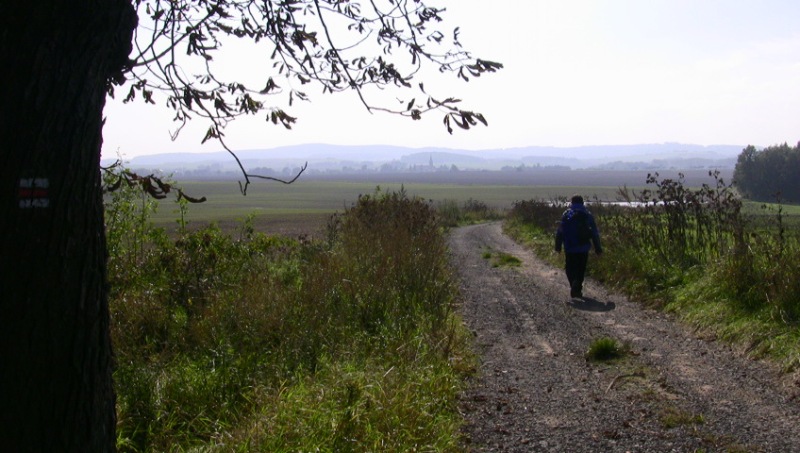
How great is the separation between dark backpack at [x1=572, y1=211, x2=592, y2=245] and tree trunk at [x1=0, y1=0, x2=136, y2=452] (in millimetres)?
9897

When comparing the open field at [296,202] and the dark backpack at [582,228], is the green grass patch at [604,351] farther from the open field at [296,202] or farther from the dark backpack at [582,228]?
the open field at [296,202]

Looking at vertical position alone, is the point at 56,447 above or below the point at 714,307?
above

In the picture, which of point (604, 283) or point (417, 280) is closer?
point (417, 280)

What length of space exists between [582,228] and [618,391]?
19.2 feet

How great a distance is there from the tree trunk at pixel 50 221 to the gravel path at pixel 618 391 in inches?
123

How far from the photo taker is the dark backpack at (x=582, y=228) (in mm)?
11656

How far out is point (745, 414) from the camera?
5.46m

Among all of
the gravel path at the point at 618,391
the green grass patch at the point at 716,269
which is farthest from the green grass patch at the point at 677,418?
the green grass patch at the point at 716,269

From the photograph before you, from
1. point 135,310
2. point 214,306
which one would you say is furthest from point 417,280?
point 135,310

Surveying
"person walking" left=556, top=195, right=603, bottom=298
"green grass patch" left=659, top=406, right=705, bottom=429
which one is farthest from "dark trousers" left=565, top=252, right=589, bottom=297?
"green grass patch" left=659, top=406, right=705, bottom=429

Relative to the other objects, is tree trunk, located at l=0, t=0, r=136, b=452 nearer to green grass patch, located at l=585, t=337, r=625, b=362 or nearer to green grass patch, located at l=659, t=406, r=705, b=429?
green grass patch, located at l=659, t=406, r=705, b=429

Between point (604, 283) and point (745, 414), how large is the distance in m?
7.41

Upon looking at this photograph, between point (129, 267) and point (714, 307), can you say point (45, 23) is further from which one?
point (714, 307)

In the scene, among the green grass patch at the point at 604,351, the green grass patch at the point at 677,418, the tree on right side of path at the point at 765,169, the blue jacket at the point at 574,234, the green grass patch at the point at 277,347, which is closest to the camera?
the green grass patch at the point at 277,347
